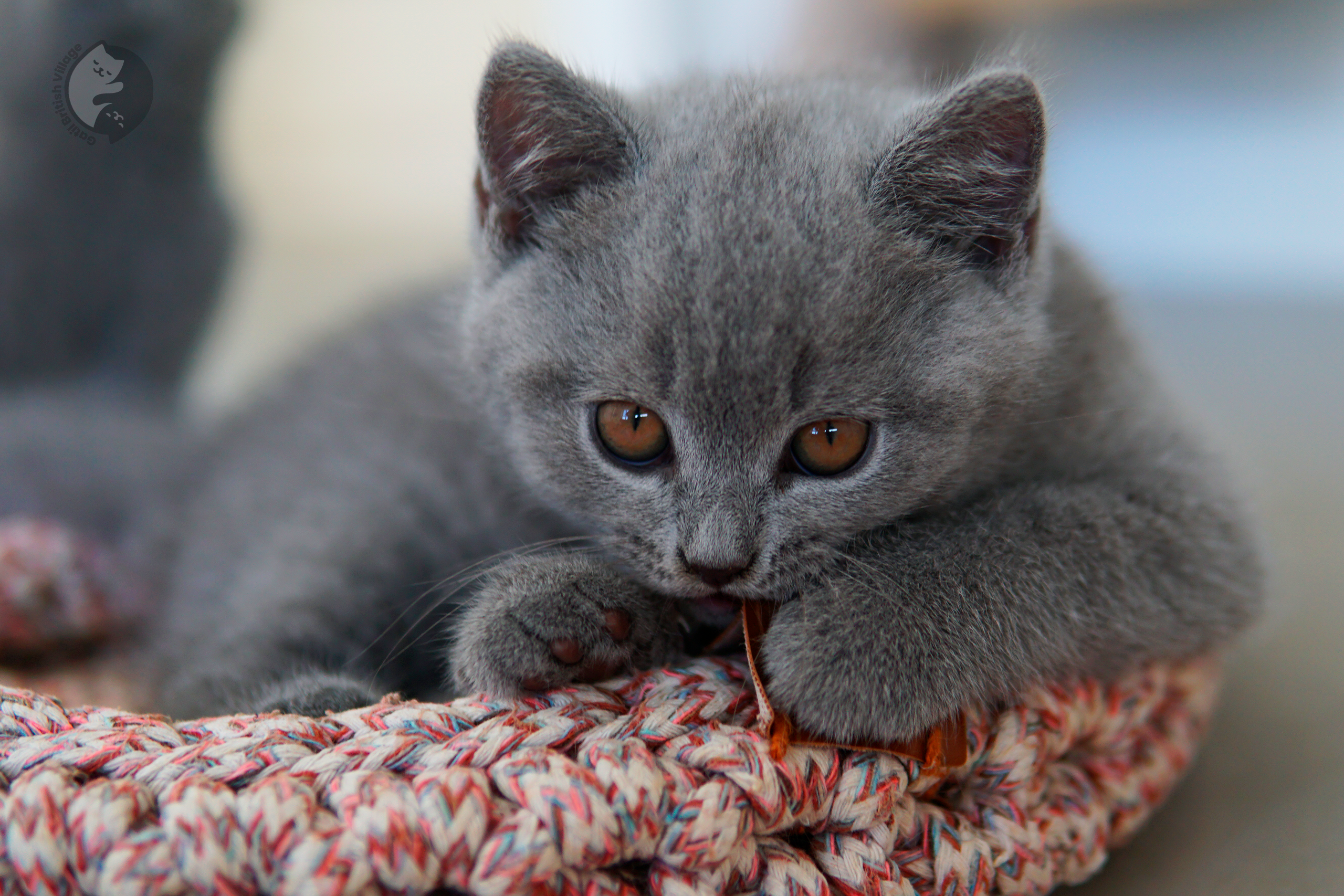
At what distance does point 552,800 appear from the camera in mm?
691

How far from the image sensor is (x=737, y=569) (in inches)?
34.2

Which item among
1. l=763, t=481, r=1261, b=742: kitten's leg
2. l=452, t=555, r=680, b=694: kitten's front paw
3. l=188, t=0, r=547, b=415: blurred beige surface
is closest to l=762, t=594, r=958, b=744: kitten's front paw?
l=763, t=481, r=1261, b=742: kitten's leg

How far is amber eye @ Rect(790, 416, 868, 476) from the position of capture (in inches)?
35.0

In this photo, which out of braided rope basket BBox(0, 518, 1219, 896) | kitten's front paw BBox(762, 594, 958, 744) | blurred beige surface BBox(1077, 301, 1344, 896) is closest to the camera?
braided rope basket BBox(0, 518, 1219, 896)

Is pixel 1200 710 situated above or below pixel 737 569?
below

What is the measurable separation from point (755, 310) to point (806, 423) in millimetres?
107

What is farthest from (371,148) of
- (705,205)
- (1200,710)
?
(1200,710)

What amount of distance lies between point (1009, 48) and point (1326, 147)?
3.44 metres

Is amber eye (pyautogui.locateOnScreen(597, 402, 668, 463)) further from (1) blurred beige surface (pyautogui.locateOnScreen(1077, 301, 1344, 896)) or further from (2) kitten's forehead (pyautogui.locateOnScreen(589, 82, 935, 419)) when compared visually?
(1) blurred beige surface (pyautogui.locateOnScreen(1077, 301, 1344, 896))

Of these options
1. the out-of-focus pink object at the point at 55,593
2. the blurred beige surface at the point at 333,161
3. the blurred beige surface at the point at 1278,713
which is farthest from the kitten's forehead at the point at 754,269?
the out-of-focus pink object at the point at 55,593

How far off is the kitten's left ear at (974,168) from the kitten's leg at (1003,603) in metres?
0.26

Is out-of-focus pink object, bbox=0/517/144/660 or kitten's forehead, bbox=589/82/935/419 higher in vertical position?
kitten's forehead, bbox=589/82/935/419

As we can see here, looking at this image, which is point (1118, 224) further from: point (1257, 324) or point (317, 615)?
point (317, 615)

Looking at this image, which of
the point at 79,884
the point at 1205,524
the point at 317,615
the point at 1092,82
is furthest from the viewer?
the point at 1092,82
